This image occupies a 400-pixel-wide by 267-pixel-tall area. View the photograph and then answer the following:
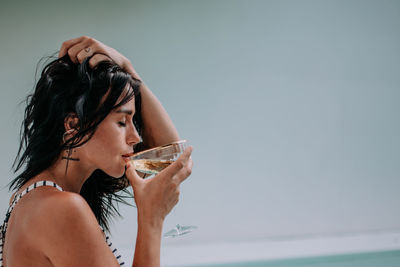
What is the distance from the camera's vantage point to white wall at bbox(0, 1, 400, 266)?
11.1 ft

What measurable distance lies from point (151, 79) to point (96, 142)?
98.9 inches

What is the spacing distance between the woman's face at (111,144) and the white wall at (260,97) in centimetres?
244

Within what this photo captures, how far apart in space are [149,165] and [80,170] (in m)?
0.18

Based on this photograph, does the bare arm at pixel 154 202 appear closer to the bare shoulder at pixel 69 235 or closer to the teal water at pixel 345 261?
the bare shoulder at pixel 69 235

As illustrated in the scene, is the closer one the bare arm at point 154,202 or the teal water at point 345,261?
the bare arm at point 154,202

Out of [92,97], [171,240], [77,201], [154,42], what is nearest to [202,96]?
[154,42]

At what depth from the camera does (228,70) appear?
3.56m

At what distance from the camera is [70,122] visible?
1.00 meters

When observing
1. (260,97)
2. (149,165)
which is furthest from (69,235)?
(260,97)

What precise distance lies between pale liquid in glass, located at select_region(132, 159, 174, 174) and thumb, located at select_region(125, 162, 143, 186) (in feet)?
0.05

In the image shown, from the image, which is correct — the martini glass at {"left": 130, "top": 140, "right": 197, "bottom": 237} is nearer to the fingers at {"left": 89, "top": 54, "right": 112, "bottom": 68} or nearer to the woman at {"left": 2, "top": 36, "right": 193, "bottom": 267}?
the woman at {"left": 2, "top": 36, "right": 193, "bottom": 267}

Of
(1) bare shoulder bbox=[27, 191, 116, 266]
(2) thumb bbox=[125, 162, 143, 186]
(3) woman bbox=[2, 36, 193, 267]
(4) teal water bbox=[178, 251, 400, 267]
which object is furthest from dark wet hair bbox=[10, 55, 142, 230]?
(4) teal water bbox=[178, 251, 400, 267]

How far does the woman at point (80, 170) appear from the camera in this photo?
2.58 ft

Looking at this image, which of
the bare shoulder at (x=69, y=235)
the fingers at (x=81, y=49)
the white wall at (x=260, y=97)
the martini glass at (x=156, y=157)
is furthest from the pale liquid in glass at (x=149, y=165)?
the white wall at (x=260, y=97)
